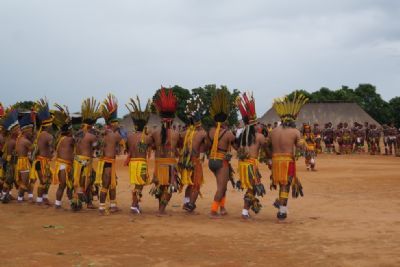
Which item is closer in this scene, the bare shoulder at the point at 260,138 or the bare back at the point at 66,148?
the bare shoulder at the point at 260,138

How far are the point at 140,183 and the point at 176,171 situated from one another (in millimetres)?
740

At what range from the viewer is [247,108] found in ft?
28.6

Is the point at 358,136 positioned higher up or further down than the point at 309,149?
higher up

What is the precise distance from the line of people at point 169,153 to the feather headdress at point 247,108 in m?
0.02

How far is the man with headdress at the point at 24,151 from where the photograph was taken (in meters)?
10.4

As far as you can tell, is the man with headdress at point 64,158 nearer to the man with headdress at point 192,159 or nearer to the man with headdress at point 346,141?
the man with headdress at point 192,159

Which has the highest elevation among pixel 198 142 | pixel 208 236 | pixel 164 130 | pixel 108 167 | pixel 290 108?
pixel 290 108

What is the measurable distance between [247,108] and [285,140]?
0.96 metres

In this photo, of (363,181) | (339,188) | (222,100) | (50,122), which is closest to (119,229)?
(222,100)

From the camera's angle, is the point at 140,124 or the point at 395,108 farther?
the point at 395,108

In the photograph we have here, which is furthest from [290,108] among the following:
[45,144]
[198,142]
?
[45,144]

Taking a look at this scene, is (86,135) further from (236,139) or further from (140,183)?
(236,139)

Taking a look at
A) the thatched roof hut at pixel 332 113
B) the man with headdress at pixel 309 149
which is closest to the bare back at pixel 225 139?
the man with headdress at pixel 309 149

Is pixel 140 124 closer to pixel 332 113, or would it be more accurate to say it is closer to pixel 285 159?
pixel 285 159
